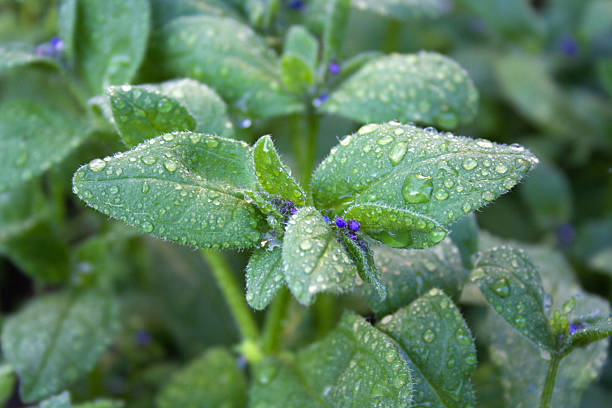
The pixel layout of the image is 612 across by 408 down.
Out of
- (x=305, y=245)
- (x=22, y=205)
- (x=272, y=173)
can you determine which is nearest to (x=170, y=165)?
(x=272, y=173)

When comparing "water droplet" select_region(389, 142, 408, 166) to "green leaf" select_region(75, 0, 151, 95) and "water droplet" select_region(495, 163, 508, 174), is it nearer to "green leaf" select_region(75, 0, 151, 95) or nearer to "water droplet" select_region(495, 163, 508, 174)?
"water droplet" select_region(495, 163, 508, 174)

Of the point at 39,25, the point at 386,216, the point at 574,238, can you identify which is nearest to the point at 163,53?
the point at 386,216

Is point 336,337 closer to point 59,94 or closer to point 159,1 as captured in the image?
point 159,1

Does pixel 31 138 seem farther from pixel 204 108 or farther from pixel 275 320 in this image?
pixel 275 320

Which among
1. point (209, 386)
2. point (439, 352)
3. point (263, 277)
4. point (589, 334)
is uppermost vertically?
point (263, 277)

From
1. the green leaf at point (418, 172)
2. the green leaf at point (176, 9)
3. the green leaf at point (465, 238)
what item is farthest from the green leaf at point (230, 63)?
the green leaf at point (465, 238)

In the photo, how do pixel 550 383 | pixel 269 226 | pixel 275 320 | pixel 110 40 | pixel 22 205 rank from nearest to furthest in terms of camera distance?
1. pixel 269 226
2. pixel 550 383
3. pixel 275 320
4. pixel 110 40
5. pixel 22 205
